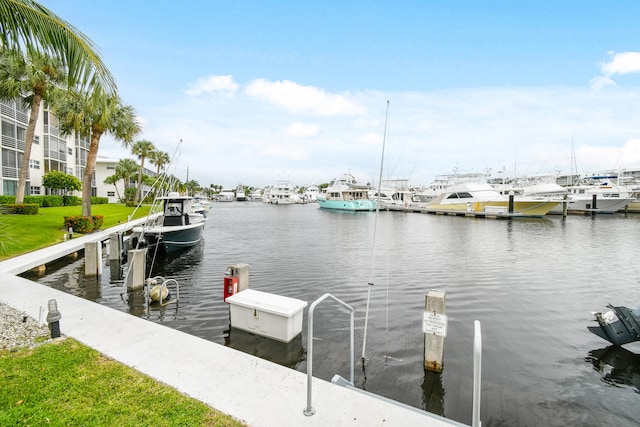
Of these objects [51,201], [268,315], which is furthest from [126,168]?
[268,315]

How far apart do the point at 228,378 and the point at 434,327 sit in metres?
3.59

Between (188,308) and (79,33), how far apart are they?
718 cm

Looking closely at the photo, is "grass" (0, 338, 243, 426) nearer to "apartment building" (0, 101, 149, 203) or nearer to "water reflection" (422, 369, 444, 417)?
"water reflection" (422, 369, 444, 417)

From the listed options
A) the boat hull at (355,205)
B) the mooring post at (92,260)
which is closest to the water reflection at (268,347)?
the mooring post at (92,260)

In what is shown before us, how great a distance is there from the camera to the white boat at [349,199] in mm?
70875

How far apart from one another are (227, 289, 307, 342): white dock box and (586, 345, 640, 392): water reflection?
6.22m

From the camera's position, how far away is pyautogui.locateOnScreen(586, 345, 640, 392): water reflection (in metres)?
6.24

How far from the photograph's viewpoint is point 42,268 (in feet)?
42.1

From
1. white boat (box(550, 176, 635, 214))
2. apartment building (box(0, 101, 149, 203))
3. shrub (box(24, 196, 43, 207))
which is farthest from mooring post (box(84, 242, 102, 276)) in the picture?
white boat (box(550, 176, 635, 214))

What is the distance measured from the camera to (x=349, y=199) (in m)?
75.4

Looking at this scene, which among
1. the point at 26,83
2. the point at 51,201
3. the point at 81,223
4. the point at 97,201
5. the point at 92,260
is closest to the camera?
the point at 92,260

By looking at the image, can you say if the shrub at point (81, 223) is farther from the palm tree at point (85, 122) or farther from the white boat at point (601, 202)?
the white boat at point (601, 202)

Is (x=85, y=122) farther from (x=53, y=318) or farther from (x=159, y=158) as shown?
(x=159, y=158)

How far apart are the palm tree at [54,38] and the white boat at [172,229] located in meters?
10.6
